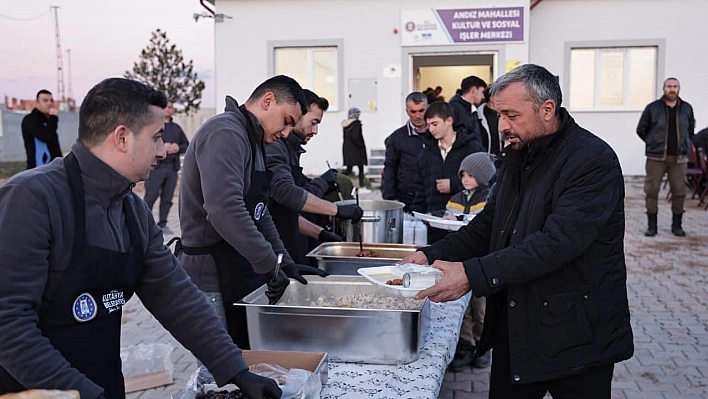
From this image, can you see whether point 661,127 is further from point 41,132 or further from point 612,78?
point 41,132

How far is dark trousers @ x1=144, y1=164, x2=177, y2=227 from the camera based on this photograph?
29.6 feet

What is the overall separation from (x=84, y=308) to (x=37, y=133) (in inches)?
266

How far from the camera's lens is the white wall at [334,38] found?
14.1 meters

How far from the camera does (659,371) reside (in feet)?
14.4

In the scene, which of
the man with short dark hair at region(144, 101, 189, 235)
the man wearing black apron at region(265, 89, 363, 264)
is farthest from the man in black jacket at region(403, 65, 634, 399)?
the man with short dark hair at region(144, 101, 189, 235)

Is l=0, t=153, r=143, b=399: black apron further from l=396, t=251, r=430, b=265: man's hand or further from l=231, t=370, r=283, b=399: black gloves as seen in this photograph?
l=396, t=251, r=430, b=265: man's hand

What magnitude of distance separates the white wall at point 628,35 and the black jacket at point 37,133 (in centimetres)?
992

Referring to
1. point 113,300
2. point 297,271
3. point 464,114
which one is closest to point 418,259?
point 297,271

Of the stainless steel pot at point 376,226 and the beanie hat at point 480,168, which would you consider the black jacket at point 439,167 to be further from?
the stainless steel pot at point 376,226

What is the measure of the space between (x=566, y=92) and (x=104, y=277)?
14.0 metres

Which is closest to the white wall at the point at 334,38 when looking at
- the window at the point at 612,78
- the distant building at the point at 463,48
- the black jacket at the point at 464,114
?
the distant building at the point at 463,48

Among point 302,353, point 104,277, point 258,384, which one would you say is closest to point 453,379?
point 302,353

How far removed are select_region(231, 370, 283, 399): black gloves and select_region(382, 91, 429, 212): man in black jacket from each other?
12.5 ft

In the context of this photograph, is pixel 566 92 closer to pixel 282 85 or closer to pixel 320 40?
pixel 320 40
